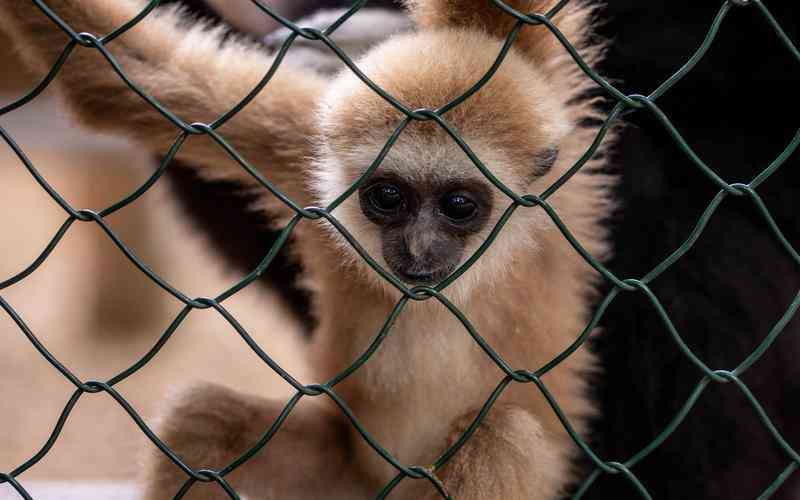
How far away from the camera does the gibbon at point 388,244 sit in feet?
7.47

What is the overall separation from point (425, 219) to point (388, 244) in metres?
0.13

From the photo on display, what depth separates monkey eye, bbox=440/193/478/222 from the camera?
227 centimetres

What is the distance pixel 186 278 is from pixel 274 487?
5.31 meters

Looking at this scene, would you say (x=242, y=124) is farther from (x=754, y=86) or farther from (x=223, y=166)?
(x=754, y=86)

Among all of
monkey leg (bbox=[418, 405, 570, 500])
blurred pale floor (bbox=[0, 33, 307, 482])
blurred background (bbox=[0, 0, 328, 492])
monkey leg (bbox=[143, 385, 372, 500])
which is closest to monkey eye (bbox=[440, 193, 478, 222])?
monkey leg (bbox=[418, 405, 570, 500])

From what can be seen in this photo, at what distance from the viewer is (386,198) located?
2326 millimetres

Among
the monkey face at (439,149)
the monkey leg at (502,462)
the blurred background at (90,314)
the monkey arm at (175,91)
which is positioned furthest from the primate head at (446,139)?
the blurred background at (90,314)

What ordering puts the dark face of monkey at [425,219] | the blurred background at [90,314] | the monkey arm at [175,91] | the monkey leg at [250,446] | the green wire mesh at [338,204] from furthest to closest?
the blurred background at [90,314] → the monkey arm at [175,91] → the monkey leg at [250,446] → the dark face of monkey at [425,219] → the green wire mesh at [338,204]

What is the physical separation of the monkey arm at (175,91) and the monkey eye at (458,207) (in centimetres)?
49

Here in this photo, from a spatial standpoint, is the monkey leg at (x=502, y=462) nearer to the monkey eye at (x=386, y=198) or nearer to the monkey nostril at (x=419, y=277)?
the monkey nostril at (x=419, y=277)

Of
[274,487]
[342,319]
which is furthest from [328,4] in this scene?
[274,487]

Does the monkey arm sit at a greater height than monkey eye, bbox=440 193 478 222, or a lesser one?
greater

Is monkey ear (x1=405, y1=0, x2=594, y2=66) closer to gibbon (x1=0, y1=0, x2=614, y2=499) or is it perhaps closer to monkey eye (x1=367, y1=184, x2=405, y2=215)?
gibbon (x1=0, y1=0, x2=614, y2=499)

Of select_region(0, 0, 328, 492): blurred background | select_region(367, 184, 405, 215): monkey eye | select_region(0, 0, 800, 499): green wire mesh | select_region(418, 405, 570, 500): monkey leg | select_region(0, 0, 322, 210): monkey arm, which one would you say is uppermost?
select_region(0, 0, 328, 492): blurred background
